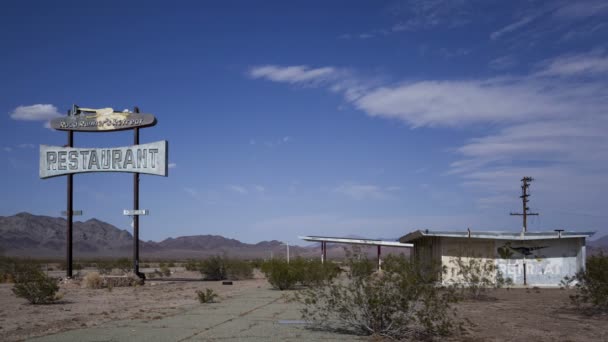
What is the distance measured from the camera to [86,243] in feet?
458

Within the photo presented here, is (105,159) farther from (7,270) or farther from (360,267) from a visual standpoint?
(360,267)

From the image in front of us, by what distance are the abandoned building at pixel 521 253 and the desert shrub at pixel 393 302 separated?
59.4 feet

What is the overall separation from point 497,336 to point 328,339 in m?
4.23

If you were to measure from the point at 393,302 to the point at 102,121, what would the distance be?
2596 cm

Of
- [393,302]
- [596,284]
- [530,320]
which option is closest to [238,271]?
[596,284]

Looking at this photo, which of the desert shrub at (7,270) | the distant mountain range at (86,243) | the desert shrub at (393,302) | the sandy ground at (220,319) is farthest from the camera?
the distant mountain range at (86,243)

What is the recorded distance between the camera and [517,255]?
3200 centimetres

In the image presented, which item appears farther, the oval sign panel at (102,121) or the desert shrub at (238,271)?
the desert shrub at (238,271)

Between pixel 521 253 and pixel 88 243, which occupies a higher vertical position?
pixel 521 253

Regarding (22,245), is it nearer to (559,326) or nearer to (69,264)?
(69,264)

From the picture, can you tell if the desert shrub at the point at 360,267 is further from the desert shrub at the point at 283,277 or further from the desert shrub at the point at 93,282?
the desert shrub at the point at 93,282

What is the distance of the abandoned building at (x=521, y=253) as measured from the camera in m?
31.4

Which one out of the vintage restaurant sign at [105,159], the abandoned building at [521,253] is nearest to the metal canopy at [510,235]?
the abandoned building at [521,253]

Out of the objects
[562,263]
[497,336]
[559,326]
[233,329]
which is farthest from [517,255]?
[233,329]
